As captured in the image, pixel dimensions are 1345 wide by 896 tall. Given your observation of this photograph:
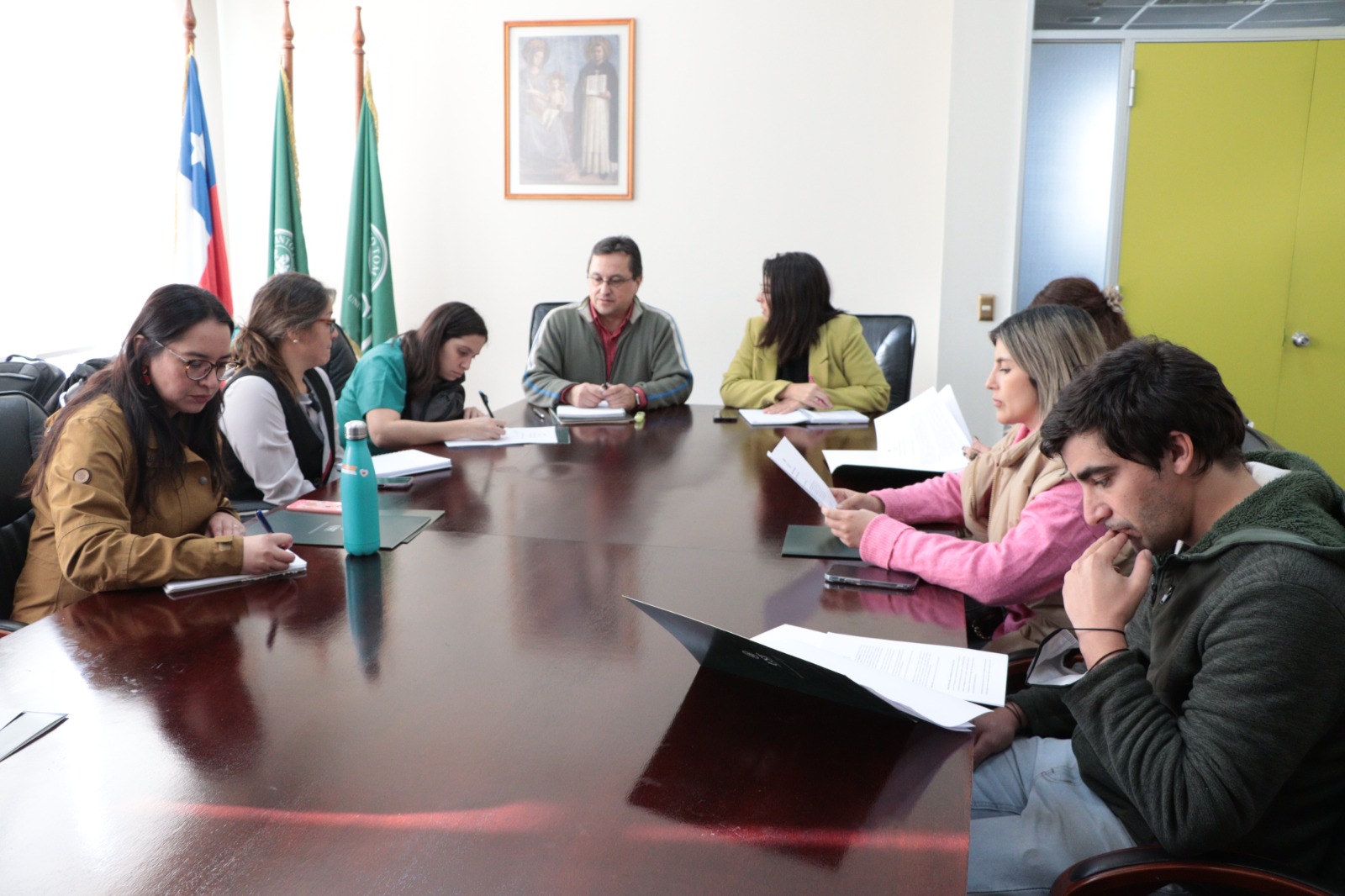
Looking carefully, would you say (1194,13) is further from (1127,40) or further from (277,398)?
(277,398)

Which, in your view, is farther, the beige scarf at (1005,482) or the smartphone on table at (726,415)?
the smartphone on table at (726,415)

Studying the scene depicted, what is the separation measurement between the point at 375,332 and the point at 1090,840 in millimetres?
4274

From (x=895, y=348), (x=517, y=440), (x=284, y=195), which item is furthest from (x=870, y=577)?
(x=284, y=195)

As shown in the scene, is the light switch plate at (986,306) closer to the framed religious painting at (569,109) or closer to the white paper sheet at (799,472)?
the framed religious painting at (569,109)

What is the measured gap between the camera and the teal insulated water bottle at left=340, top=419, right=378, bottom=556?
1.62m

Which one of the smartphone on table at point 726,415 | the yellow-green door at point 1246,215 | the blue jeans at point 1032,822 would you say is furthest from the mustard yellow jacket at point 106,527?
the yellow-green door at point 1246,215

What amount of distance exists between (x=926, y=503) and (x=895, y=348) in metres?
1.93

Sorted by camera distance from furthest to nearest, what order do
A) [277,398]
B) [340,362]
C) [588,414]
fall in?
[340,362], [588,414], [277,398]

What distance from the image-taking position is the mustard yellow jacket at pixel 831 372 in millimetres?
3420

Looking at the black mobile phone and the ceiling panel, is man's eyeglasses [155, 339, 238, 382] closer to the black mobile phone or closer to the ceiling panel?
the black mobile phone

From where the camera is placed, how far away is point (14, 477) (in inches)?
75.4

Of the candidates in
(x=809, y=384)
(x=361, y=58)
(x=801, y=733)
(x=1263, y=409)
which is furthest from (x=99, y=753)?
(x=1263, y=409)

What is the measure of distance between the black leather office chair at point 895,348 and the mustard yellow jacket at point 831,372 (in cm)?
25

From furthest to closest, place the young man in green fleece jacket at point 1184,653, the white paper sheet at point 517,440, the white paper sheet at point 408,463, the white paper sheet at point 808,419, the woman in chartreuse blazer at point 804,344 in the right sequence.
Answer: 1. the woman in chartreuse blazer at point 804,344
2. the white paper sheet at point 808,419
3. the white paper sheet at point 517,440
4. the white paper sheet at point 408,463
5. the young man in green fleece jacket at point 1184,653
